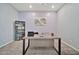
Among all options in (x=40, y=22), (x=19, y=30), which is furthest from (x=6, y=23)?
(x=40, y=22)

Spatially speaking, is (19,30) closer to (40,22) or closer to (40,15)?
(40,22)

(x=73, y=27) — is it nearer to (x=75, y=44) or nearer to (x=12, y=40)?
(x=75, y=44)

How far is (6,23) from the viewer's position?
17.5 ft

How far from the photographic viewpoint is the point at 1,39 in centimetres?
506

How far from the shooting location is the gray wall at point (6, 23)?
5105 millimetres

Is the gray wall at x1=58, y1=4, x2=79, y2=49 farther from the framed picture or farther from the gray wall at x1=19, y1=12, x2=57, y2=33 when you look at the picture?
the framed picture

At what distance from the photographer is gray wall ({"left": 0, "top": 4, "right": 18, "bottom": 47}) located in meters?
5.11

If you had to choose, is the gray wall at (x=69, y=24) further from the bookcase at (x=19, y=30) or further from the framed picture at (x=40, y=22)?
the bookcase at (x=19, y=30)

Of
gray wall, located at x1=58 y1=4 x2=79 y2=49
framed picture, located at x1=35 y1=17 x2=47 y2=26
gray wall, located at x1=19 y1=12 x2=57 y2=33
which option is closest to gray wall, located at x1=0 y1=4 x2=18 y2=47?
gray wall, located at x1=19 y1=12 x2=57 y2=33

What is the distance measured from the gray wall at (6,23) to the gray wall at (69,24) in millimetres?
1984

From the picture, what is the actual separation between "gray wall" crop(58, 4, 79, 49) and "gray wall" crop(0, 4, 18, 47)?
6.51ft

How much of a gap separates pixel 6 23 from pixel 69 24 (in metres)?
2.74

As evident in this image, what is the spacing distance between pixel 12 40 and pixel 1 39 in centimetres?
63

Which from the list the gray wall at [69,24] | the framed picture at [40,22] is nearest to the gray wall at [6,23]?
the framed picture at [40,22]
